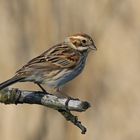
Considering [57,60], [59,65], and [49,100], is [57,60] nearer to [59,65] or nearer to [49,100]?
[59,65]

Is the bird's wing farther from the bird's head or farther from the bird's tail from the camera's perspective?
the bird's tail

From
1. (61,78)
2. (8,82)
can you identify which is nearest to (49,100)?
(8,82)

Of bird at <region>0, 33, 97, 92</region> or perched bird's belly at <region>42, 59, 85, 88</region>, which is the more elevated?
bird at <region>0, 33, 97, 92</region>

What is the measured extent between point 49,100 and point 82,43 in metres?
1.13

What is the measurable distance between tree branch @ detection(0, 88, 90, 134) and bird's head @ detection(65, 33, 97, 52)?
34.2 inches

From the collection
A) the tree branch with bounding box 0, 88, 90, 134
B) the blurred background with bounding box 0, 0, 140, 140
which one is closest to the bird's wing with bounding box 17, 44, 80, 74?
the tree branch with bounding box 0, 88, 90, 134

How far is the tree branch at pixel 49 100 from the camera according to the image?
461 cm

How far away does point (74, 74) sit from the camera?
5672 millimetres

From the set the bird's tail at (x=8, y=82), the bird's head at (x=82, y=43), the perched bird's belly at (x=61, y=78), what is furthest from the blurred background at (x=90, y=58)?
the bird's tail at (x=8, y=82)

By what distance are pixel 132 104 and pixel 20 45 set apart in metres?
1.05

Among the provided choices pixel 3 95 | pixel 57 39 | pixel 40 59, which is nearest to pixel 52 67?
pixel 40 59

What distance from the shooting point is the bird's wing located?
5.70 m

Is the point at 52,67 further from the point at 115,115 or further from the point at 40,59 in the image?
the point at 115,115

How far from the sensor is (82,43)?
5.88 m
